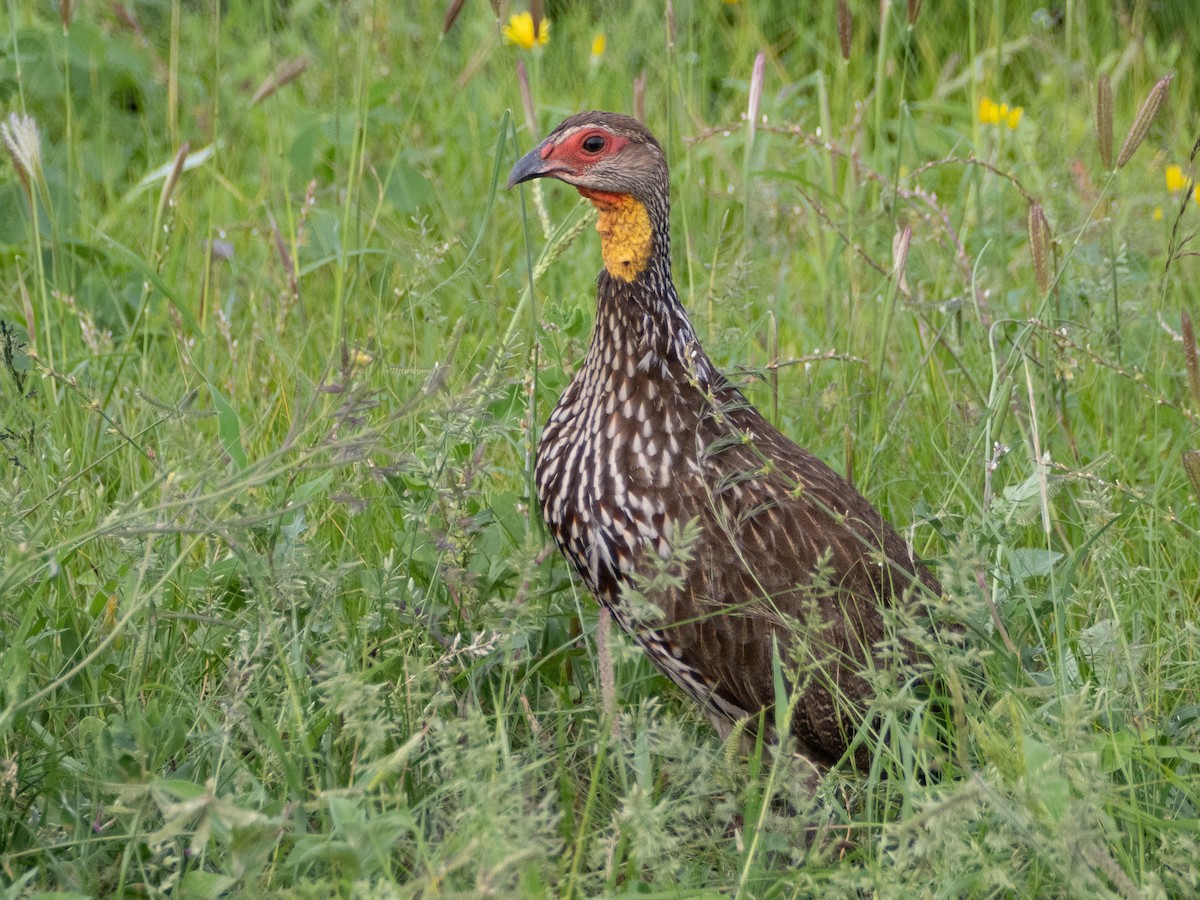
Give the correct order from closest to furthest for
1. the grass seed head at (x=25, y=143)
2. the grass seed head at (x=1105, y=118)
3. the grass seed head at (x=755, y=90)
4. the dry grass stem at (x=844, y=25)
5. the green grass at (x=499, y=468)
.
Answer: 1. the green grass at (x=499, y=468)
2. the grass seed head at (x=25, y=143)
3. the grass seed head at (x=1105, y=118)
4. the dry grass stem at (x=844, y=25)
5. the grass seed head at (x=755, y=90)

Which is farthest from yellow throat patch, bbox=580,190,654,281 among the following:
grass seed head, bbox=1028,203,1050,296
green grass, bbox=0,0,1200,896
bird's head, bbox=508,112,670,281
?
grass seed head, bbox=1028,203,1050,296

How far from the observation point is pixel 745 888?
7.07 ft

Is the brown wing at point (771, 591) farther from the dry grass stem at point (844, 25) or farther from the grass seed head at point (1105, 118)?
the dry grass stem at point (844, 25)

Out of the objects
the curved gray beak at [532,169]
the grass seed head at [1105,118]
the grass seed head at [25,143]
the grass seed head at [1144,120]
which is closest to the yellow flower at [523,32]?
the curved gray beak at [532,169]

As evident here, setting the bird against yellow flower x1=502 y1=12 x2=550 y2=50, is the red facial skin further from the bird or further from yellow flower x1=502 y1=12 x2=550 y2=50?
yellow flower x1=502 y1=12 x2=550 y2=50

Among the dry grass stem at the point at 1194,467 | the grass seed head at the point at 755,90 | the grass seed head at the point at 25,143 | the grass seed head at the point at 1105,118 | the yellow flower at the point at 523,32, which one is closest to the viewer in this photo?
the dry grass stem at the point at 1194,467

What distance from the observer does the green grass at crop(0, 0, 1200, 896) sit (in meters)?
2.13

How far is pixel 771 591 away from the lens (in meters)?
2.81

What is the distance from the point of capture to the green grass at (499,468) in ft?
6.98

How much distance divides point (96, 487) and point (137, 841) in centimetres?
130

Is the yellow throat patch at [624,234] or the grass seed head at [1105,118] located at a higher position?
the grass seed head at [1105,118]

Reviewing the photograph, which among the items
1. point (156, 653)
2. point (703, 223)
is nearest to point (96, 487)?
point (156, 653)

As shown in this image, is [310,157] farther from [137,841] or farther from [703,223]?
[137,841]

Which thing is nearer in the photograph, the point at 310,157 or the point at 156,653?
the point at 156,653
